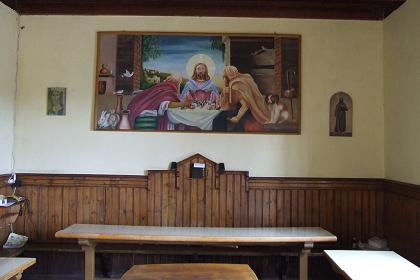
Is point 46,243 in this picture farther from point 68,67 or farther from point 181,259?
point 68,67

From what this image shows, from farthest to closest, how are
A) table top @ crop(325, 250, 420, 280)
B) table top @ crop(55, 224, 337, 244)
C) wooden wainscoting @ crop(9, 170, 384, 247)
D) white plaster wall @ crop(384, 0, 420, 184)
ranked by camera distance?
1. wooden wainscoting @ crop(9, 170, 384, 247)
2. white plaster wall @ crop(384, 0, 420, 184)
3. table top @ crop(55, 224, 337, 244)
4. table top @ crop(325, 250, 420, 280)

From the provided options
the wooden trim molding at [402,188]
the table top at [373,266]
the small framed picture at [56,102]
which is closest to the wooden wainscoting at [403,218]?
the wooden trim molding at [402,188]

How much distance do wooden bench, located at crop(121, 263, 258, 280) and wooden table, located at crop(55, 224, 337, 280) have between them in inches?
22.9

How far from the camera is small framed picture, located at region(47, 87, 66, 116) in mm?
3863

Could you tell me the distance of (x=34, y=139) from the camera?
3861 millimetres

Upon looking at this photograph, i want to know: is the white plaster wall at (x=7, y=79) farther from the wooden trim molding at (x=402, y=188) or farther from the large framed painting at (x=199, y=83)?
the wooden trim molding at (x=402, y=188)

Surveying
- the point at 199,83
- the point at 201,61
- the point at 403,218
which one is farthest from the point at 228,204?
the point at 403,218

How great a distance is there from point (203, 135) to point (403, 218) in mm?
2113

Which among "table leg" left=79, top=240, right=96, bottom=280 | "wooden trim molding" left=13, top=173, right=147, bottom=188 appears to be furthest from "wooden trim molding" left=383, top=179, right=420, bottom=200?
"table leg" left=79, top=240, right=96, bottom=280

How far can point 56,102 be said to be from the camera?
152 inches

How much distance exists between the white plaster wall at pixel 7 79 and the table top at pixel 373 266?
3289 millimetres

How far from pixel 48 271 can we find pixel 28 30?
2.63 metres

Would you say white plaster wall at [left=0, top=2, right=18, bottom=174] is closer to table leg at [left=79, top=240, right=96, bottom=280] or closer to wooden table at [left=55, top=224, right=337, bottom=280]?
wooden table at [left=55, top=224, right=337, bottom=280]

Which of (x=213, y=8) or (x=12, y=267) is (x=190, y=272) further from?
(x=213, y=8)
